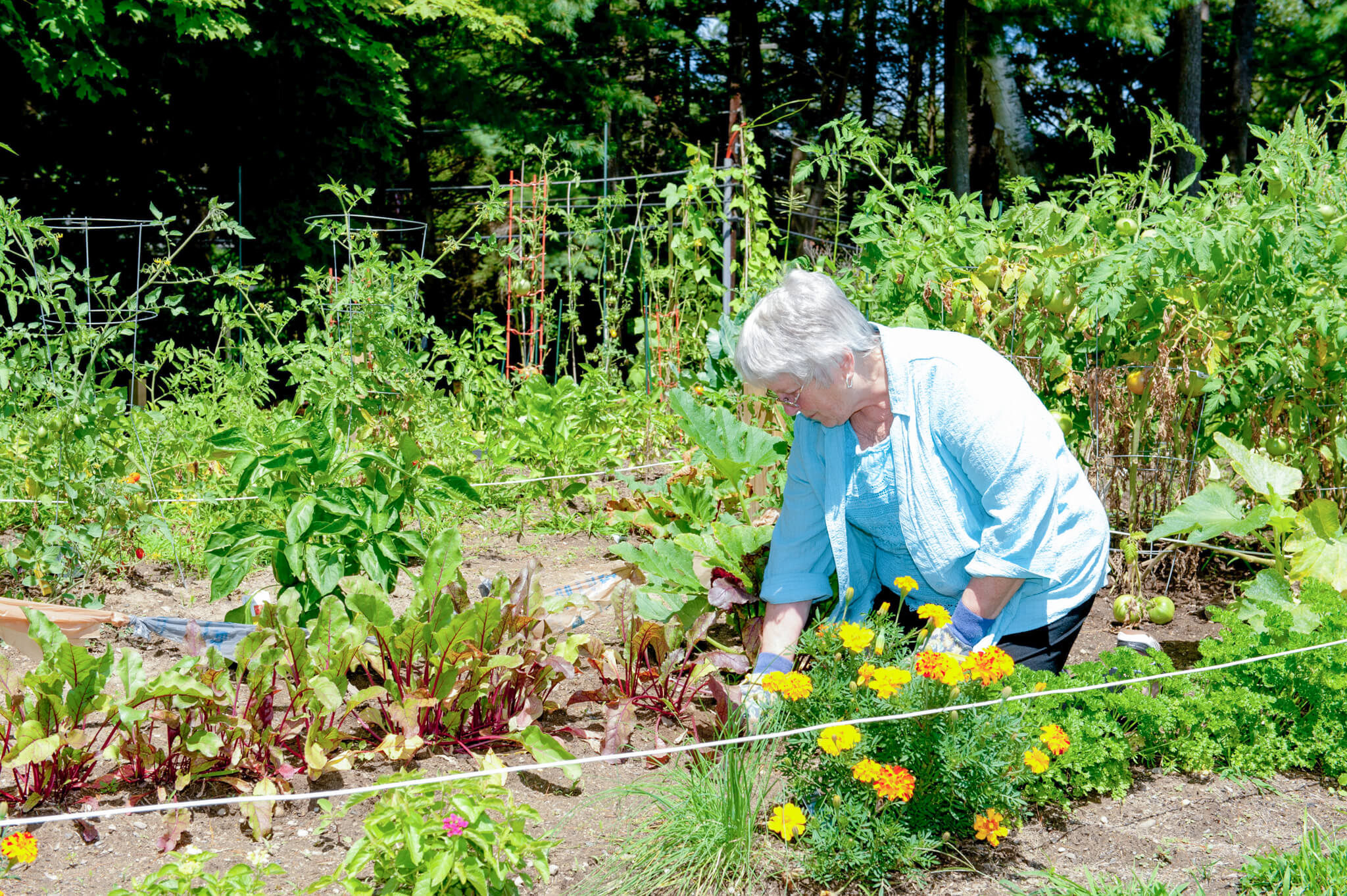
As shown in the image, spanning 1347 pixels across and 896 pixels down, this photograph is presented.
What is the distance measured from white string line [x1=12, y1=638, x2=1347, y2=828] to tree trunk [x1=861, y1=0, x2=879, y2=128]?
11.9 meters

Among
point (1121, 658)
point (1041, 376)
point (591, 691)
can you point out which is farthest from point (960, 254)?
point (591, 691)

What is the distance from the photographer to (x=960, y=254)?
3625 mm

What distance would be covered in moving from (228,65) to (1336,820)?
10.3 meters

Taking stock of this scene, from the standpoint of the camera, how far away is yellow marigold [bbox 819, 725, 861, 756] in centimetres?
175

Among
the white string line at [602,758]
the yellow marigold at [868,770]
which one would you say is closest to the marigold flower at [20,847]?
the white string line at [602,758]

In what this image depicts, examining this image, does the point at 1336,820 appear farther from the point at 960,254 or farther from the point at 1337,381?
the point at 960,254

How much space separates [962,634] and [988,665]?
48cm

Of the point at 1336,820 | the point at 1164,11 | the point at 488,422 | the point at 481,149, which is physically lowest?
the point at 1336,820

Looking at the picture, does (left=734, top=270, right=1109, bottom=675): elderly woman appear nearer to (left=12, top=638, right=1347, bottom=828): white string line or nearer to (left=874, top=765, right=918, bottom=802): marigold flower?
(left=12, top=638, right=1347, bottom=828): white string line

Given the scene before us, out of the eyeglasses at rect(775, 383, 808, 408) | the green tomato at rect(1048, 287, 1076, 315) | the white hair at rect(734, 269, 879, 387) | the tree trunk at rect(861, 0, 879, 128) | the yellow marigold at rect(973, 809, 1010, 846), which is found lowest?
the yellow marigold at rect(973, 809, 1010, 846)

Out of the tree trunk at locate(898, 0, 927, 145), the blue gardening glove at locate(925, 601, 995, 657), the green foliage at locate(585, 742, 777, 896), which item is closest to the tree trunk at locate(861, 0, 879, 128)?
the tree trunk at locate(898, 0, 927, 145)

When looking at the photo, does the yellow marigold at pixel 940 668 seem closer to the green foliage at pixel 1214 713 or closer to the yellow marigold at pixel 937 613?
the yellow marigold at pixel 937 613

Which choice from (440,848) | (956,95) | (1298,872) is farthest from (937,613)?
(956,95)

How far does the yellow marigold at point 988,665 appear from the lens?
5.99ft
